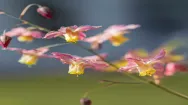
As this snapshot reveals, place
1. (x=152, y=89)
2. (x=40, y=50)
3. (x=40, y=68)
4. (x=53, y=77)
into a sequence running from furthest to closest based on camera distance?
(x=40, y=68)
(x=53, y=77)
(x=152, y=89)
(x=40, y=50)

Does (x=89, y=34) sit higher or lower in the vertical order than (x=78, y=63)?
higher

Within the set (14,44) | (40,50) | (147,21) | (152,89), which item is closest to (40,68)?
(14,44)

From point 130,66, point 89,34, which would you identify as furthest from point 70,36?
point 89,34

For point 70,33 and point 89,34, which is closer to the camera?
point 70,33

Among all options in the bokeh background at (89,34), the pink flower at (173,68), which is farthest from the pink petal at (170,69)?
the bokeh background at (89,34)

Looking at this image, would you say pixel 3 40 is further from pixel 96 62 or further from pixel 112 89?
pixel 112 89

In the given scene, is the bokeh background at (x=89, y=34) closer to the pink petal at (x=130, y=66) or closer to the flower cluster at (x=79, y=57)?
Result: the flower cluster at (x=79, y=57)

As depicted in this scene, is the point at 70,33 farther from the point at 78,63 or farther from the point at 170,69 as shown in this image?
the point at 170,69

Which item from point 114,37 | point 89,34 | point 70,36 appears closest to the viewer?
point 70,36
